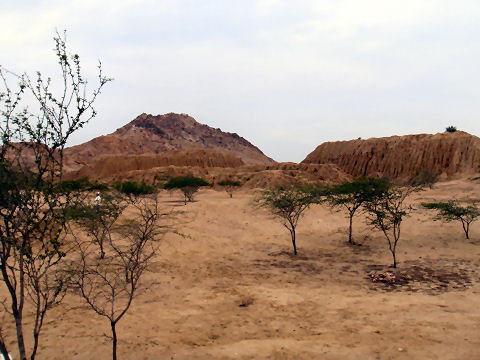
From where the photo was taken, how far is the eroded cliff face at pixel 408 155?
2056 inches

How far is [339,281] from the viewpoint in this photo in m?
11.1

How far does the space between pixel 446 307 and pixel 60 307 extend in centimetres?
1032

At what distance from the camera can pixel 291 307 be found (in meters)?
8.70

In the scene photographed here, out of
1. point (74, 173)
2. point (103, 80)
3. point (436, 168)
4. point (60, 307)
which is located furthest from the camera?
point (74, 173)

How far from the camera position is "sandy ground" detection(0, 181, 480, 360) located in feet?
Answer: 20.9

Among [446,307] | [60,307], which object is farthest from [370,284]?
[60,307]

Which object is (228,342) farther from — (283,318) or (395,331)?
(395,331)

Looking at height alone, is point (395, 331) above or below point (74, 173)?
below

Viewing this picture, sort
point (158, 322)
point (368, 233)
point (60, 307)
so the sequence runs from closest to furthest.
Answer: point (158, 322), point (60, 307), point (368, 233)

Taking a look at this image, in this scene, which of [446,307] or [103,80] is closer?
[103,80]

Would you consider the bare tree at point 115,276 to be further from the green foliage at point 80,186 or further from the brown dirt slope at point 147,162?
the brown dirt slope at point 147,162

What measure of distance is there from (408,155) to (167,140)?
97.1m

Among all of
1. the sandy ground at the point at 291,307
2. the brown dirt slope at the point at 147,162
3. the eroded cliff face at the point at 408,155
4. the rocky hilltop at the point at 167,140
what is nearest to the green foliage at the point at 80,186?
the sandy ground at the point at 291,307

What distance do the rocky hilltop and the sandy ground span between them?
3654 inches
